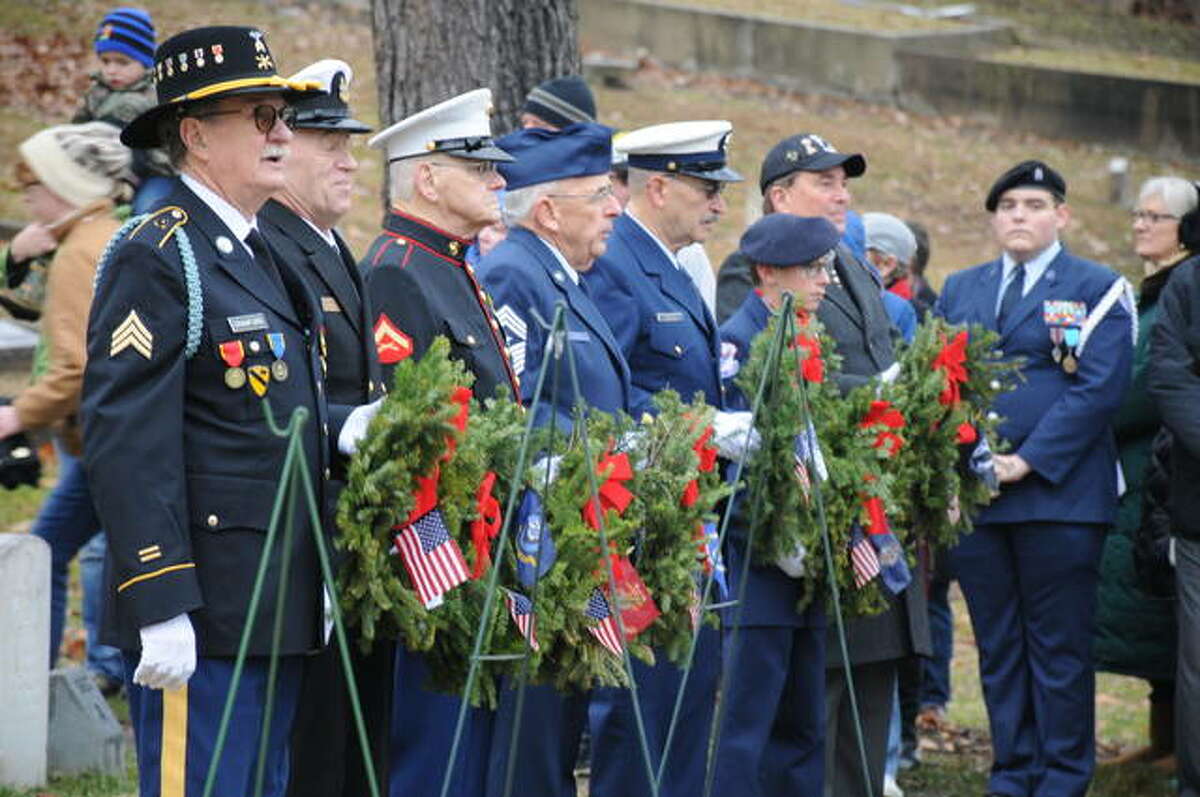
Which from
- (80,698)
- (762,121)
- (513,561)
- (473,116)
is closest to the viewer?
(513,561)

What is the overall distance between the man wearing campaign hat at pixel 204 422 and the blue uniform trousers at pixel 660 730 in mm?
1531

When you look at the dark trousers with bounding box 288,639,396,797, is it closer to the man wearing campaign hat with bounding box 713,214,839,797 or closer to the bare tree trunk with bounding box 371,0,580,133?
the man wearing campaign hat with bounding box 713,214,839,797

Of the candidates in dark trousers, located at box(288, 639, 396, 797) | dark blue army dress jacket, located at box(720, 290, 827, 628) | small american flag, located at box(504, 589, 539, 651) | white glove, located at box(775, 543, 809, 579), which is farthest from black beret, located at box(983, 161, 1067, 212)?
dark trousers, located at box(288, 639, 396, 797)

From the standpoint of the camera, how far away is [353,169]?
500 centimetres

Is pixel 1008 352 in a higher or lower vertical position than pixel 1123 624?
higher

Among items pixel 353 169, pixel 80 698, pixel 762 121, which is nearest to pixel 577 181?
pixel 353 169

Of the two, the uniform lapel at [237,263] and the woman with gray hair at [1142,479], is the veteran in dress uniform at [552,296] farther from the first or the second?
the woman with gray hair at [1142,479]

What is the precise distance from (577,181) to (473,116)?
43 cm

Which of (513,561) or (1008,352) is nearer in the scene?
(513,561)

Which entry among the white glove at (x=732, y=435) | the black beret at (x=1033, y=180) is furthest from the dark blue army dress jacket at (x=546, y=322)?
the black beret at (x=1033, y=180)

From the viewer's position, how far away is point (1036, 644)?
24.5 ft

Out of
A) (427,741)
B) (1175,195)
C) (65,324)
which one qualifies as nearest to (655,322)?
(427,741)

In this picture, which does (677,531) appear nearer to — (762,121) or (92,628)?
(92,628)

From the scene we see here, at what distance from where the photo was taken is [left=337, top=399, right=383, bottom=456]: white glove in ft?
14.5
